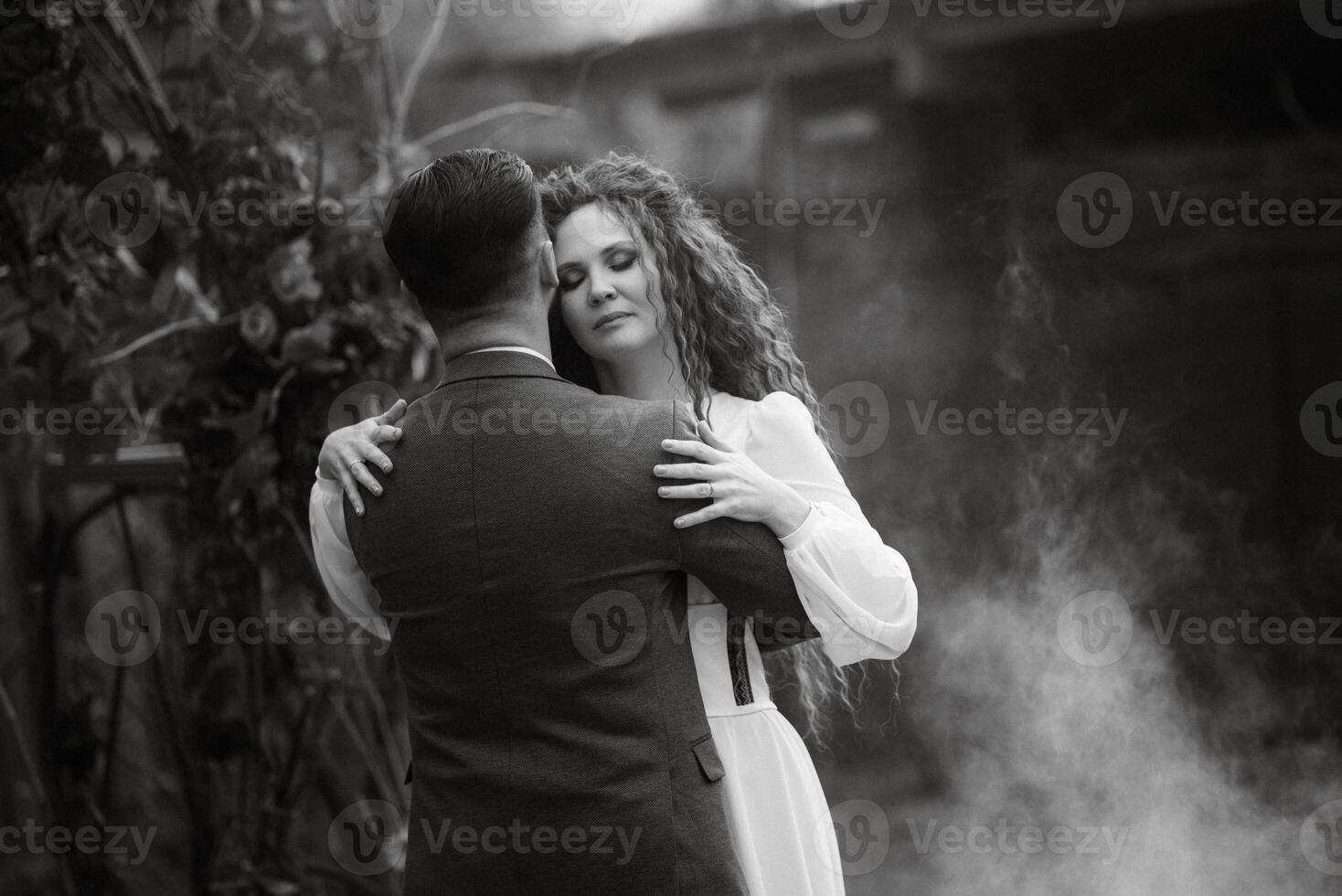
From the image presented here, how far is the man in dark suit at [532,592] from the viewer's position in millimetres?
1416

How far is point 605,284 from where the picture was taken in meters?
1.88

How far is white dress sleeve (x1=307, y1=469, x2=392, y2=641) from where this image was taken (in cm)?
174

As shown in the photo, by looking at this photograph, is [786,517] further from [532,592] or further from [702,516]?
[532,592]

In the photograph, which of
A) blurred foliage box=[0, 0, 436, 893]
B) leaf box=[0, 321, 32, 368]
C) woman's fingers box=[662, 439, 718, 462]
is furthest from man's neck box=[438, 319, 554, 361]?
leaf box=[0, 321, 32, 368]

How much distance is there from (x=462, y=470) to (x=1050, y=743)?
162cm

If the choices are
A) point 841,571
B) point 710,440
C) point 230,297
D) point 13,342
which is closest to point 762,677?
point 841,571

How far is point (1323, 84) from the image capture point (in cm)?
224

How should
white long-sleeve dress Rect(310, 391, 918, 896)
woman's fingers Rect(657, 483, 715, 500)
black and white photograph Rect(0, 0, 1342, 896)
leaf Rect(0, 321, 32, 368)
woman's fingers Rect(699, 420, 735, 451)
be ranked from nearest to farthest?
woman's fingers Rect(657, 483, 715, 500) → woman's fingers Rect(699, 420, 735, 451) → white long-sleeve dress Rect(310, 391, 918, 896) → black and white photograph Rect(0, 0, 1342, 896) → leaf Rect(0, 321, 32, 368)

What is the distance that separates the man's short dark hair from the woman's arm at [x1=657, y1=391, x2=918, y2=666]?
339 mm

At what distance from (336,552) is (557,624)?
1.74 ft

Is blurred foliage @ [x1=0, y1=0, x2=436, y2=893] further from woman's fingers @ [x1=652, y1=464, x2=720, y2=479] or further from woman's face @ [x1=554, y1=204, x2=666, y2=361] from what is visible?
woman's fingers @ [x1=652, y1=464, x2=720, y2=479]

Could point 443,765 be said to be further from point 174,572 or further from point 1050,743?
point 174,572

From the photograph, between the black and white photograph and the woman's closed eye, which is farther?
the black and white photograph

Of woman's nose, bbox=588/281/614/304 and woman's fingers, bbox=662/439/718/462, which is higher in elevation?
woman's nose, bbox=588/281/614/304
